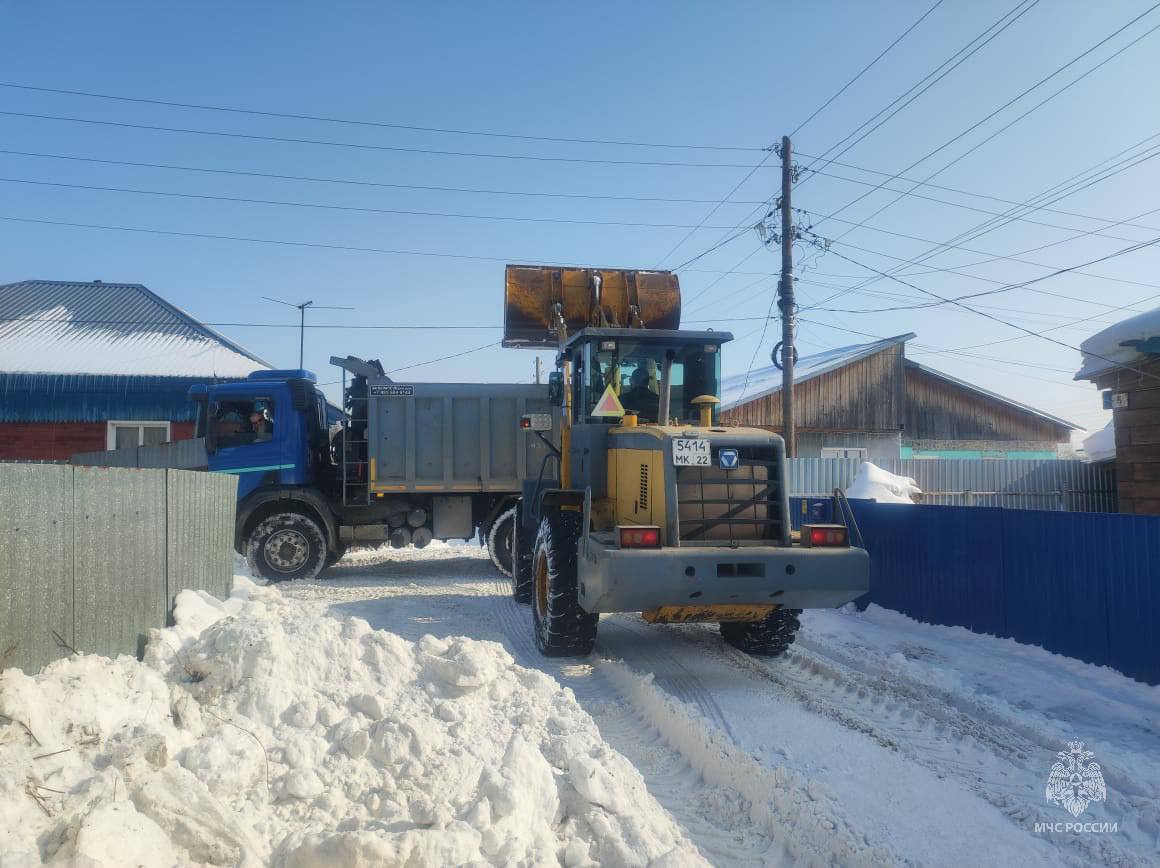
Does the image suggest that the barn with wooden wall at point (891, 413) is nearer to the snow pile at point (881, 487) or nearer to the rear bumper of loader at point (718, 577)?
the snow pile at point (881, 487)

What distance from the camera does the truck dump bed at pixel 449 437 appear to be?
12023 mm

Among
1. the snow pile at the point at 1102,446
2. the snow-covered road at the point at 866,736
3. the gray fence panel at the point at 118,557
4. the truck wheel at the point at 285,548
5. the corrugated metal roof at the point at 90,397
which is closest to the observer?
the snow-covered road at the point at 866,736

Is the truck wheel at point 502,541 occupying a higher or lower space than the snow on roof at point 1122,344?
lower

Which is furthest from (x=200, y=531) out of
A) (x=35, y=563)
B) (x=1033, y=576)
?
(x=1033, y=576)

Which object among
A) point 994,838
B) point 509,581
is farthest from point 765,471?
point 509,581

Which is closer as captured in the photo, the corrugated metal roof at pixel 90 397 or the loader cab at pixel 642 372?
the loader cab at pixel 642 372

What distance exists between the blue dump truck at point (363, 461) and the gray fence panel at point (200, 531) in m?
3.05

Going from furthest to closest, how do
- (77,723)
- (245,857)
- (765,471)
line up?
(765,471) → (77,723) → (245,857)

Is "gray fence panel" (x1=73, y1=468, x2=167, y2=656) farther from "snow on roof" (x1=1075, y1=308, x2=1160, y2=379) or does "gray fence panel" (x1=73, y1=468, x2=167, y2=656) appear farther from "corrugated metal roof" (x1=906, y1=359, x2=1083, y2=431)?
"corrugated metal roof" (x1=906, y1=359, x2=1083, y2=431)

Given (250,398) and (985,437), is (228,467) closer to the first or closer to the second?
(250,398)

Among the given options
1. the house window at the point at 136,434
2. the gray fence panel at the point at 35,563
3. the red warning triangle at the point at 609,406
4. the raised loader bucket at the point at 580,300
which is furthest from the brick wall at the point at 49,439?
the gray fence panel at the point at 35,563

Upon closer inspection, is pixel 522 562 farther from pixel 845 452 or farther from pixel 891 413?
pixel 891 413

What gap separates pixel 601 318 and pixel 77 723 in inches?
321

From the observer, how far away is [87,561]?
5.05 m
